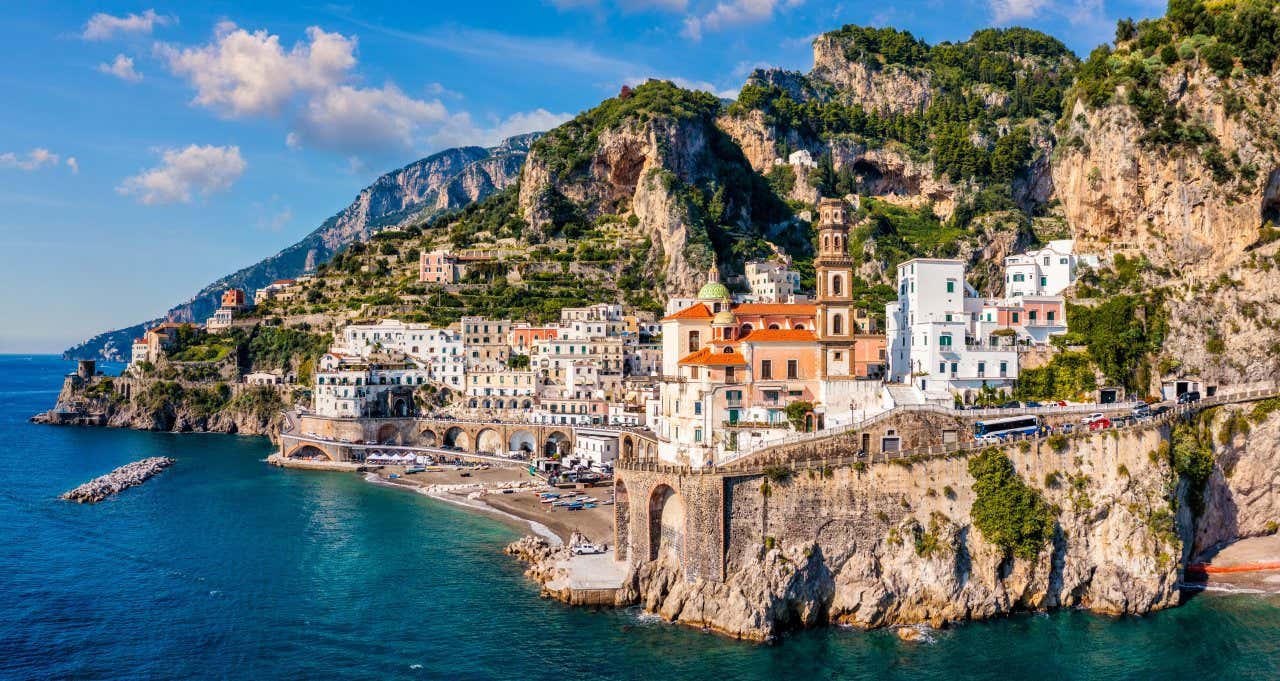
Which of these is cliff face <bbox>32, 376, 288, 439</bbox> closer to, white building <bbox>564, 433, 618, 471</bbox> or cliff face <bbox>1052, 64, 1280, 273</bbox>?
white building <bbox>564, 433, 618, 471</bbox>

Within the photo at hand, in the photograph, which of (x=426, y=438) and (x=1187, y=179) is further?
(x=426, y=438)

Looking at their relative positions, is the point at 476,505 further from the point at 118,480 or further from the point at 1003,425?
the point at 1003,425

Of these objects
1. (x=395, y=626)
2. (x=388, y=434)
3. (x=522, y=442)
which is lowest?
(x=395, y=626)

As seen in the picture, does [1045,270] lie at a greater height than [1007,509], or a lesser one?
greater

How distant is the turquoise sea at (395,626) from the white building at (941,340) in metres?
15.3

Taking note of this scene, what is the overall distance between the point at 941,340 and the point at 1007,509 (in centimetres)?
1449

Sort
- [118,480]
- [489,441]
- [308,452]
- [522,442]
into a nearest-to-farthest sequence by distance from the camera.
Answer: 1. [118,480]
2. [522,442]
3. [489,441]
4. [308,452]

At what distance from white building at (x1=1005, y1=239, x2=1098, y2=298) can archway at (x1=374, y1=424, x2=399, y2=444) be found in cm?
5176

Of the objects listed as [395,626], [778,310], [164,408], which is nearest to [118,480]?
[164,408]

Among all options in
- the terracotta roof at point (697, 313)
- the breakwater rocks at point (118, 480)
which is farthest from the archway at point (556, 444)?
the breakwater rocks at point (118, 480)

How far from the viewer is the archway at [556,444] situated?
245 feet

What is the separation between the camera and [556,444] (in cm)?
7531

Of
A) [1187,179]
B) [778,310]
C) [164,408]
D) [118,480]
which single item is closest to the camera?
[778,310]

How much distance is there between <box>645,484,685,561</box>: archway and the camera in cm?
3816
